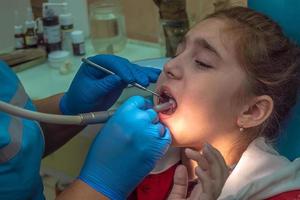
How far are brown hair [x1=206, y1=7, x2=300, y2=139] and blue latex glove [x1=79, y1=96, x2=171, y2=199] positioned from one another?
0.89 ft

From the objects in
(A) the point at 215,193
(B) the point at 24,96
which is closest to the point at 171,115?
(A) the point at 215,193

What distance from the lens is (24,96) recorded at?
1.20m

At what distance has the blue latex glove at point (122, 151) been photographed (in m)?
1.03

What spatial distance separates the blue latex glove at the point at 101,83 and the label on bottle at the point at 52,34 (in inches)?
24.9

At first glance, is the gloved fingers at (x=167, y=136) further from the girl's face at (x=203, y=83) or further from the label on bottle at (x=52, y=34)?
the label on bottle at (x=52, y=34)

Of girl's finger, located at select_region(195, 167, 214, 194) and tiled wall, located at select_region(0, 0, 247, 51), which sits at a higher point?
tiled wall, located at select_region(0, 0, 247, 51)

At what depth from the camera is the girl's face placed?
1.10 metres

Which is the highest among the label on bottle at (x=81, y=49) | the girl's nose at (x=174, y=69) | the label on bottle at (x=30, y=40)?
the girl's nose at (x=174, y=69)

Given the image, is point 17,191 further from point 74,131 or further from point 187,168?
point 187,168

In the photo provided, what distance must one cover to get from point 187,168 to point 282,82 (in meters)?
0.34

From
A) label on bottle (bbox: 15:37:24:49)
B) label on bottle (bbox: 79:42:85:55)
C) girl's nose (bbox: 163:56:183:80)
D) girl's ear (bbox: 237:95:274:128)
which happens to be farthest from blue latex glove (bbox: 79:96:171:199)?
label on bottle (bbox: 15:37:24:49)

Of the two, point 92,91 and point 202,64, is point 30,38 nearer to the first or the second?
point 92,91

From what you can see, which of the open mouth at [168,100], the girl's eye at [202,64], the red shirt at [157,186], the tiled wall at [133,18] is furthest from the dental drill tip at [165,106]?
the tiled wall at [133,18]

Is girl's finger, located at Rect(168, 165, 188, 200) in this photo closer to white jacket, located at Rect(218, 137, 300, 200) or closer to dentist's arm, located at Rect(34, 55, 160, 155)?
white jacket, located at Rect(218, 137, 300, 200)
